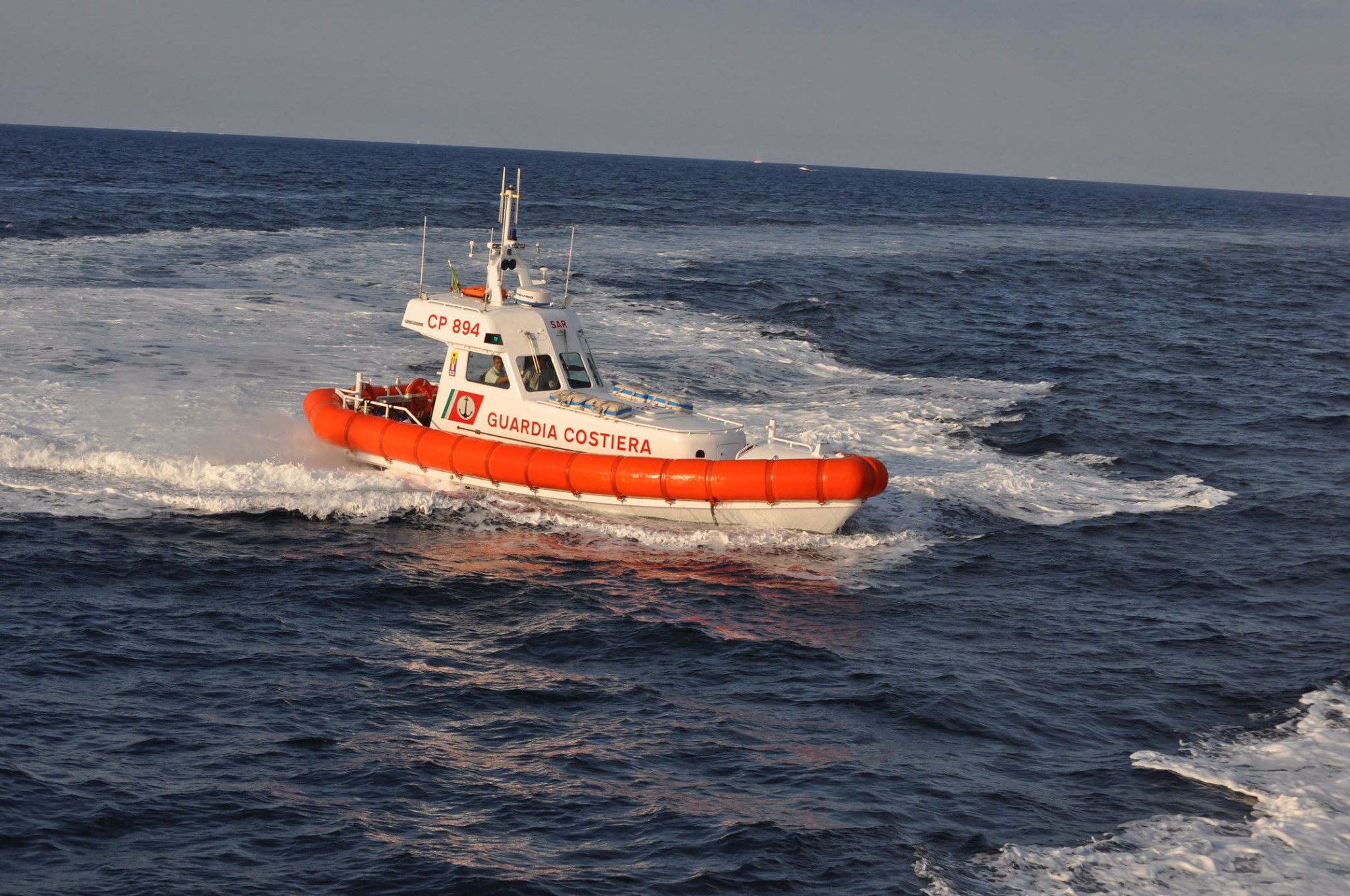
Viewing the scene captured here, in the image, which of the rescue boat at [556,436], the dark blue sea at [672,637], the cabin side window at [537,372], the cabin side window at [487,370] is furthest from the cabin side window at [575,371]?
the dark blue sea at [672,637]

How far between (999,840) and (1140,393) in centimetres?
2032

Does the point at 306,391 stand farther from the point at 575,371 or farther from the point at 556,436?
the point at 556,436

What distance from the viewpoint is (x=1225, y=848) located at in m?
9.59

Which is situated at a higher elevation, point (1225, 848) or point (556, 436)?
point (556, 436)

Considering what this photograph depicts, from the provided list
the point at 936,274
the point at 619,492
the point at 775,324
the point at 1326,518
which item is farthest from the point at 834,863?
the point at 936,274

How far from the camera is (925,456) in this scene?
69.1 feet

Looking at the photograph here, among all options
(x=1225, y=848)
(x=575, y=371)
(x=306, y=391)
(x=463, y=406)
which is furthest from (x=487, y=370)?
(x=1225, y=848)

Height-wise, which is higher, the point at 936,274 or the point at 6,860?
the point at 936,274

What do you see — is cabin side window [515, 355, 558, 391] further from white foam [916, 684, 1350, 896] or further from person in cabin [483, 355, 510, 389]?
white foam [916, 684, 1350, 896]

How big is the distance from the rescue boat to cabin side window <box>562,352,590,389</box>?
2 centimetres

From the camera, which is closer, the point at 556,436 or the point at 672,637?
the point at 672,637

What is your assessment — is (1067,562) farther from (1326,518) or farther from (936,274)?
(936,274)

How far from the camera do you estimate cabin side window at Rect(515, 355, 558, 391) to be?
17594mm

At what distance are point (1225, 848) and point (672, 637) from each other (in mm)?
5951
